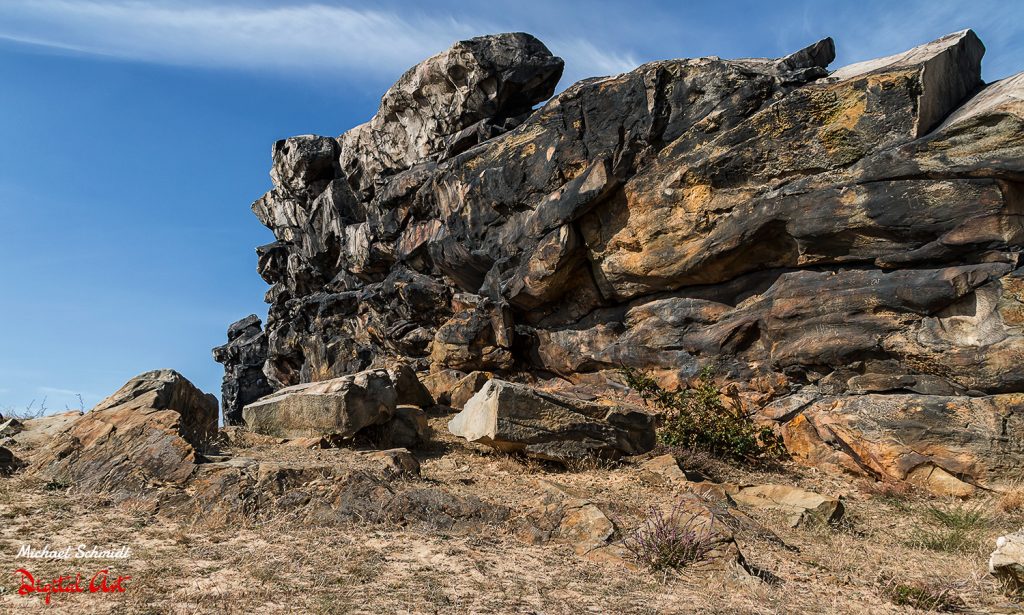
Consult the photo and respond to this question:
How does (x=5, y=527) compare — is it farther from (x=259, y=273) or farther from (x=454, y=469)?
(x=259, y=273)

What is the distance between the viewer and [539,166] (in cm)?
2358

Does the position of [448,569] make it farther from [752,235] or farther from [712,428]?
[752,235]

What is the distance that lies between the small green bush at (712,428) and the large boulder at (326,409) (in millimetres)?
7746

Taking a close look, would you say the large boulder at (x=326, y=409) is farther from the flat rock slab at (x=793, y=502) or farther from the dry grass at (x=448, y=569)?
the flat rock slab at (x=793, y=502)

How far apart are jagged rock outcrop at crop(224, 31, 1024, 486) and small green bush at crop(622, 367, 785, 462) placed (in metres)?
0.78

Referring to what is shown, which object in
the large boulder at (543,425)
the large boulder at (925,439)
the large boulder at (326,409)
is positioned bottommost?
the large boulder at (925,439)

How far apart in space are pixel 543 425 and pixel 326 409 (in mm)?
5585

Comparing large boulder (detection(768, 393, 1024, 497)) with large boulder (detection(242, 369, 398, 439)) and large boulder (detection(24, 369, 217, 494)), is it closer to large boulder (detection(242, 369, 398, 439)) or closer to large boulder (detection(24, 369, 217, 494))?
large boulder (detection(242, 369, 398, 439))

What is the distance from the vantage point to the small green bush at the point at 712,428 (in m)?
16.9

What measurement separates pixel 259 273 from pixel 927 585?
47896 millimetres

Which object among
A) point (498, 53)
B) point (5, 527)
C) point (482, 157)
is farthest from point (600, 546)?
point (498, 53)

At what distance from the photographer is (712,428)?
17.4 metres
